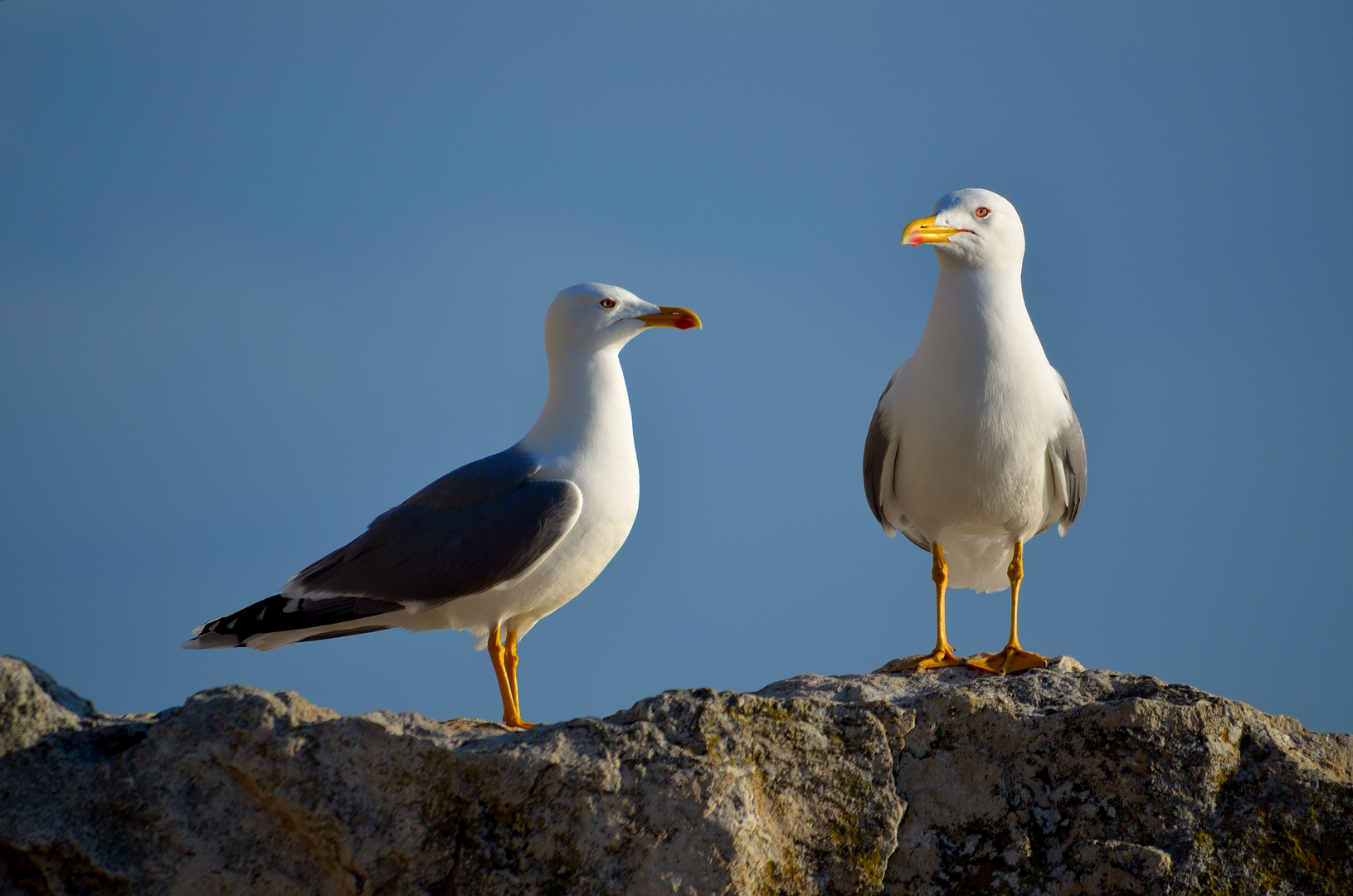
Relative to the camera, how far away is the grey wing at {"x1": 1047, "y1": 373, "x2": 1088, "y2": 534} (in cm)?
736

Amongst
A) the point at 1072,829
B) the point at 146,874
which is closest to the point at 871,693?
the point at 1072,829

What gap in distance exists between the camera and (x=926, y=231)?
23.7 feet

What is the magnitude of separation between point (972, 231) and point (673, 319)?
6.39ft

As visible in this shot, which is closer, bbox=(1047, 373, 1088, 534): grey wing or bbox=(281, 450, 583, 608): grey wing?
bbox=(281, 450, 583, 608): grey wing

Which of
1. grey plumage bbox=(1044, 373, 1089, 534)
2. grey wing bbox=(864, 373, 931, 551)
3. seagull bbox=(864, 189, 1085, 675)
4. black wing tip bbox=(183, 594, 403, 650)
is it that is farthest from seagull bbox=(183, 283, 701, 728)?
grey plumage bbox=(1044, 373, 1089, 534)

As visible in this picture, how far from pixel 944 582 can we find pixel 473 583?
303 cm

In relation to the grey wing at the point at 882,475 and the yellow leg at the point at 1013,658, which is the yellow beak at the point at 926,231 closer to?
the grey wing at the point at 882,475

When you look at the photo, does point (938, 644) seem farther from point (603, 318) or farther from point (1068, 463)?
point (603, 318)

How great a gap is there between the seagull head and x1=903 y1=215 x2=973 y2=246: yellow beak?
1.44 m

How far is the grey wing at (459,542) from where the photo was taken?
6797 mm

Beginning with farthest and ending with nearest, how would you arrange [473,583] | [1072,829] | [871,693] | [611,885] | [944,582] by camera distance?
[944,582]
[473,583]
[871,693]
[1072,829]
[611,885]

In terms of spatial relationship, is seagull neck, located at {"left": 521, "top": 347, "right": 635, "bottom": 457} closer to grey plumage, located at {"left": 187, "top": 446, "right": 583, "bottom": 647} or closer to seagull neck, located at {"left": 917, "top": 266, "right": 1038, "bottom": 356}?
grey plumage, located at {"left": 187, "top": 446, "right": 583, "bottom": 647}

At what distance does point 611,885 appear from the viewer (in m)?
4.02

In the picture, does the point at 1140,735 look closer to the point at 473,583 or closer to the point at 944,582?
the point at 944,582
